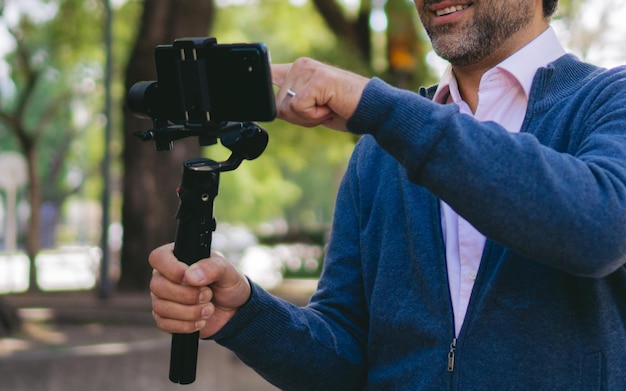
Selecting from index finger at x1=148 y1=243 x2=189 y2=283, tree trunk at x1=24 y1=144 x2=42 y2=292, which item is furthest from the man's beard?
tree trunk at x1=24 y1=144 x2=42 y2=292

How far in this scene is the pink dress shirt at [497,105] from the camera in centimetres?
219

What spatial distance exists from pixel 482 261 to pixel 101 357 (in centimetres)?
601

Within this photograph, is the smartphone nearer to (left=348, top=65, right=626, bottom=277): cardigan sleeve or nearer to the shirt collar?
(left=348, top=65, right=626, bottom=277): cardigan sleeve

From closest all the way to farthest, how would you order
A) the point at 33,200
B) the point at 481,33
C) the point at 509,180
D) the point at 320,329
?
1. the point at 509,180
2. the point at 481,33
3. the point at 320,329
4. the point at 33,200

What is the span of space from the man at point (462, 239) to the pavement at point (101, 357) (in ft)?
17.1

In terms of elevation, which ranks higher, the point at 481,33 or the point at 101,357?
the point at 481,33

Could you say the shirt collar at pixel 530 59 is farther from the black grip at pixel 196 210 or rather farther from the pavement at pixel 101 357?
the pavement at pixel 101 357

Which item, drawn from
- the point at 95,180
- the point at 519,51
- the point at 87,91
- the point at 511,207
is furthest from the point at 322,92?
the point at 95,180

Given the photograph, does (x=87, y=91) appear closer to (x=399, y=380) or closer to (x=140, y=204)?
(x=140, y=204)

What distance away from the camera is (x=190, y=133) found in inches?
75.0

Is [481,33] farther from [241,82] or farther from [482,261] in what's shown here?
[241,82]

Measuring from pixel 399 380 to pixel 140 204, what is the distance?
37.7 feet

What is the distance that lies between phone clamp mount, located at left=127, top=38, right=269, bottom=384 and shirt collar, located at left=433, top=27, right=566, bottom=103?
0.66 m

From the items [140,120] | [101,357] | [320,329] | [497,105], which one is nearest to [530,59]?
[497,105]
